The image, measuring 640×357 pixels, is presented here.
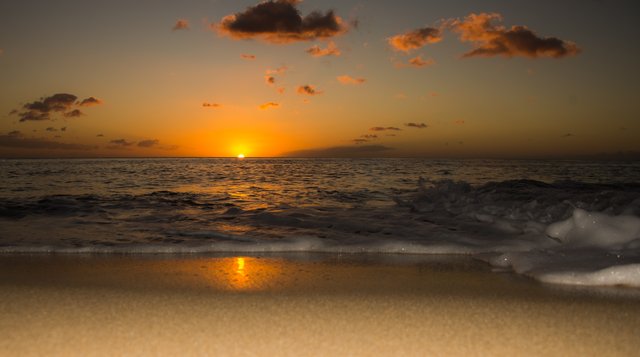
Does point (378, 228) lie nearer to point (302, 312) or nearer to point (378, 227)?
point (378, 227)

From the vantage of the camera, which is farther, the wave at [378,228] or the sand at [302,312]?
the wave at [378,228]

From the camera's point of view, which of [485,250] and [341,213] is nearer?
[485,250]

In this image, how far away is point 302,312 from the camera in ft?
9.30

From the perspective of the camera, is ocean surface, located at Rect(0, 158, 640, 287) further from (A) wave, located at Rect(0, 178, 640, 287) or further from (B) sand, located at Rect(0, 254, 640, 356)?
(B) sand, located at Rect(0, 254, 640, 356)

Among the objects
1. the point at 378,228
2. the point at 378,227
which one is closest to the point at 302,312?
the point at 378,228

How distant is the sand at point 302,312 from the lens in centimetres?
227

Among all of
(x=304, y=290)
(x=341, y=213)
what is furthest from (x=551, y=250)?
(x=341, y=213)

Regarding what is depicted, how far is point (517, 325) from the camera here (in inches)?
102

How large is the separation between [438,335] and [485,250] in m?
3.11

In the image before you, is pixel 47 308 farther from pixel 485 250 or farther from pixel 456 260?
pixel 485 250

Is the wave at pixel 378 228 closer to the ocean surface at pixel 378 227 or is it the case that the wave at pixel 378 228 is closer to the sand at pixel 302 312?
the ocean surface at pixel 378 227

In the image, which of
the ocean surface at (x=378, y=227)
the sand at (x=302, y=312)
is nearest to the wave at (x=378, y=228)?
the ocean surface at (x=378, y=227)

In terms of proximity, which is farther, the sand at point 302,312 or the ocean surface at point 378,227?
the ocean surface at point 378,227

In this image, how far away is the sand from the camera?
2.27m
